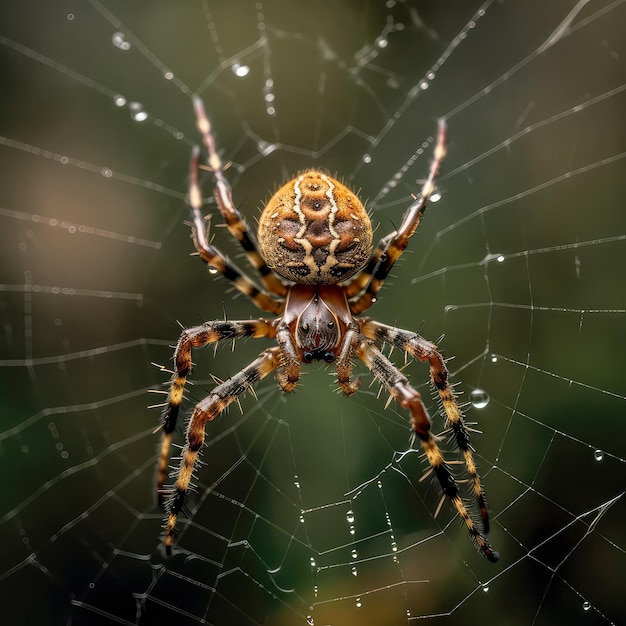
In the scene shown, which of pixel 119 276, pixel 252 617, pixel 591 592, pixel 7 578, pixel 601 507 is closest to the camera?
pixel 601 507

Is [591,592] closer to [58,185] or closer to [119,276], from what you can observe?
[119,276]

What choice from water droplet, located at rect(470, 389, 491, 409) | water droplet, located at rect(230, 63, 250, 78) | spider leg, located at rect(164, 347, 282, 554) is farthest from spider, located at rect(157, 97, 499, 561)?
water droplet, located at rect(230, 63, 250, 78)

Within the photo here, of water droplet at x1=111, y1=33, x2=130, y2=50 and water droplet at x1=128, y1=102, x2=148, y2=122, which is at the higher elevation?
water droplet at x1=111, y1=33, x2=130, y2=50

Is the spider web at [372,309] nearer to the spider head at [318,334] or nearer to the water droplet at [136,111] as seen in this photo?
the water droplet at [136,111]

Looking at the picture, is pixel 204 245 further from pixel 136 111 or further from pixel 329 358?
pixel 136 111

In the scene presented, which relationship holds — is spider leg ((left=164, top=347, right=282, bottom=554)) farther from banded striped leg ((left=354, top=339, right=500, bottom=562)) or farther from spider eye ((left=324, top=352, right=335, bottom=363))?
banded striped leg ((left=354, top=339, right=500, bottom=562))

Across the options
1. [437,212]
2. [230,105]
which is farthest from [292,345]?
[230,105]
